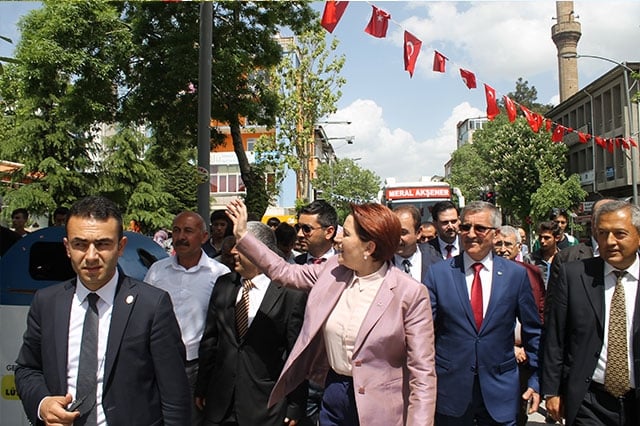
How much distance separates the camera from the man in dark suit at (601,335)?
3.55 metres

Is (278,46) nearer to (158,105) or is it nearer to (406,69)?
(158,105)

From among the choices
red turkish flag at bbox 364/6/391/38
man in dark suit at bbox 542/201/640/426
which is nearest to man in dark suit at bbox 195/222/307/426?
man in dark suit at bbox 542/201/640/426

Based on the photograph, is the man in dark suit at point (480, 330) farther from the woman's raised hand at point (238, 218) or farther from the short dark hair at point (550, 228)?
the short dark hair at point (550, 228)

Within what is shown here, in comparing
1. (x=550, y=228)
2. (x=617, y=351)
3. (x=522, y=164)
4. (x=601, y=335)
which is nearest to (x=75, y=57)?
(x=550, y=228)

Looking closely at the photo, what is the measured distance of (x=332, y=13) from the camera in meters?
7.32

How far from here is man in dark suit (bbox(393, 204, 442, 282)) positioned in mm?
5668

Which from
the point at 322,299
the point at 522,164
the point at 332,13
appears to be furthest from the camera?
the point at 522,164

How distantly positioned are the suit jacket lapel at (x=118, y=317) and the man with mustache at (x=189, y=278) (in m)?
1.89

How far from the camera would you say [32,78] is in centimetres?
1334

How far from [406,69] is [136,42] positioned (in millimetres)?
5419

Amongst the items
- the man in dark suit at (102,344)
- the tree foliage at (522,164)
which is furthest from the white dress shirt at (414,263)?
the tree foliage at (522,164)

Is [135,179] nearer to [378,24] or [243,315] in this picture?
[378,24]

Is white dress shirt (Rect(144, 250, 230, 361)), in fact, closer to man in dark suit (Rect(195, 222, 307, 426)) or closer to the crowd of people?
the crowd of people

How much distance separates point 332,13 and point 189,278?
13.3ft
